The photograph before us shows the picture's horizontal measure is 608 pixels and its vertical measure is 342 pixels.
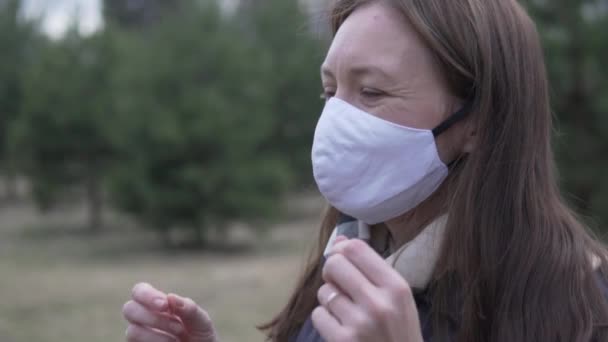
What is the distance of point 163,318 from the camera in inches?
71.6

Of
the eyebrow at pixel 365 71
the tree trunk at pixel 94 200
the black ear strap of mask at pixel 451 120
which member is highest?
the eyebrow at pixel 365 71

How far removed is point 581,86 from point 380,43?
34.5 ft

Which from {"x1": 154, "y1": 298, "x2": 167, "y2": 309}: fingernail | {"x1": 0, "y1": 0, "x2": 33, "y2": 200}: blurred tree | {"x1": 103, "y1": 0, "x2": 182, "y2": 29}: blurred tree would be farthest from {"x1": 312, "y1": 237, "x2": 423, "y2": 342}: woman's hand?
{"x1": 103, "y1": 0, "x2": 182, "y2": 29}: blurred tree

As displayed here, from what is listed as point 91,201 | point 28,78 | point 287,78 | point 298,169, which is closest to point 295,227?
point 298,169

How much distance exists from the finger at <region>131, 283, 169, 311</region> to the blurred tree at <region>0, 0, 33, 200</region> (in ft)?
65.1

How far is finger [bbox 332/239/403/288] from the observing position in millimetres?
1206

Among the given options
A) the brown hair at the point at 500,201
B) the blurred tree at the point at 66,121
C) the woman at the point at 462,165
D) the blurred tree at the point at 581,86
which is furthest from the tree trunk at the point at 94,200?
the brown hair at the point at 500,201

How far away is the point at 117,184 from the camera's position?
14.5m

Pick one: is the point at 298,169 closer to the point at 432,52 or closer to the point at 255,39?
the point at 255,39

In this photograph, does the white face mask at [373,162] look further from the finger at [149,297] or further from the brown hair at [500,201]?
the finger at [149,297]

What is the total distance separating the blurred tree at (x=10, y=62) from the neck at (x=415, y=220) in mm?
20026

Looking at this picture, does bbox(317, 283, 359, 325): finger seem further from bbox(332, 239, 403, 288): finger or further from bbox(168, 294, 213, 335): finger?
bbox(168, 294, 213, 335): finger

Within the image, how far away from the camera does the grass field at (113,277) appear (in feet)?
28.5

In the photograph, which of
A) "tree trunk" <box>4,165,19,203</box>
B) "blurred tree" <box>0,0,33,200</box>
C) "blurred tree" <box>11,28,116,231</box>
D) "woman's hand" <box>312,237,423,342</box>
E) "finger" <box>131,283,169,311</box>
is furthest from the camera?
"tree trunk" <box>4,165,19,203</box>
